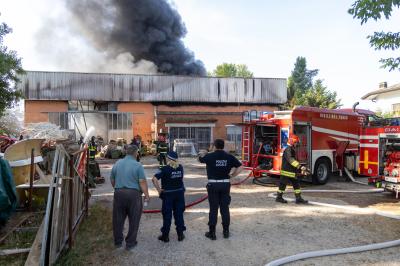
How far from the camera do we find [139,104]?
86.3 ft

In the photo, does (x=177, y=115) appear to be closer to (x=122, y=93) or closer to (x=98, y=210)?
(x=122, y=93)

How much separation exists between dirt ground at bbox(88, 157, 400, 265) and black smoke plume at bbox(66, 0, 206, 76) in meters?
28.5

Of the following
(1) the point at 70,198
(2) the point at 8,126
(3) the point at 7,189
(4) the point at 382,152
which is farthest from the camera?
(2) the point at 8,126

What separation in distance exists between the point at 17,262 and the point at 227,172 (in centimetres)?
311

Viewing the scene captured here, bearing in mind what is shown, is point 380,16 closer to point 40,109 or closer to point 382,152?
point 382,152

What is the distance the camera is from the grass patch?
4617 mm

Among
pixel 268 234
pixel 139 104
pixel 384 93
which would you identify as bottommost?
pixel 268 234

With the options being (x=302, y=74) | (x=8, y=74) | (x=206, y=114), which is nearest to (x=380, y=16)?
(x=8, y=74)

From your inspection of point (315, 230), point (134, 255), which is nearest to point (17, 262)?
point (134, 255)

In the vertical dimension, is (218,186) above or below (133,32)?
below

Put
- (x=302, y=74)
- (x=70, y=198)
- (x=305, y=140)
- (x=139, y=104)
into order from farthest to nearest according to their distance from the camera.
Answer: (x=302, y=74) < (x=139, y=104) < (x=305, y=140) < (x=70, y=198)

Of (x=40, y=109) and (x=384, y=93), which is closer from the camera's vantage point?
(x=40, y=109)

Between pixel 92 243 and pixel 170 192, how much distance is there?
4.50 ft

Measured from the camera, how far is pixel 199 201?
26.1ft
